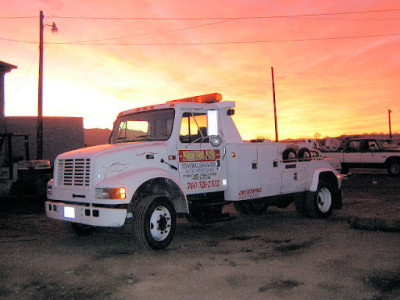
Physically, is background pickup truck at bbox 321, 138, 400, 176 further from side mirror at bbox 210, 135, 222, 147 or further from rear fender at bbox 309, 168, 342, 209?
side mirror at bbox 210, 135, 222, 147

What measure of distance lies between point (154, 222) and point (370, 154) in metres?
18.7

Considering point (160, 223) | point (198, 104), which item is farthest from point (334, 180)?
point (160, 223)

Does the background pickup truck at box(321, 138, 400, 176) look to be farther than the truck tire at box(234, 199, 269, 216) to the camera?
Yes

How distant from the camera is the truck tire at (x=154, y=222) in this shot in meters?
6.43

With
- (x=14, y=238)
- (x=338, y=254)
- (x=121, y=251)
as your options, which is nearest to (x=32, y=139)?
(x=14, y=238)

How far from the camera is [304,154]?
9.77 m

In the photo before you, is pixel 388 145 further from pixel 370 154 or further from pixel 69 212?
pixel 69 212

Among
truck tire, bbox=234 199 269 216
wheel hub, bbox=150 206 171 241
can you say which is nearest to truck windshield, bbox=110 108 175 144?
wheel hub, bbox=150 206 171 241

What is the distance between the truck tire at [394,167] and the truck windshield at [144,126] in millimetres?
18147

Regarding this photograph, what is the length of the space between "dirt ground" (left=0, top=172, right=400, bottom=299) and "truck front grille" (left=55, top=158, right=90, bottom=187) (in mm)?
1144

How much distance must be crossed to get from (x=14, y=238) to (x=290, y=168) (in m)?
5.83

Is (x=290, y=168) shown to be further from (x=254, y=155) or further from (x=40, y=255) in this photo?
(x=40, y=255)

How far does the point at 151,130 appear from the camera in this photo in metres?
7.62

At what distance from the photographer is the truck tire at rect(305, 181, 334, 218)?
9.60 meters
